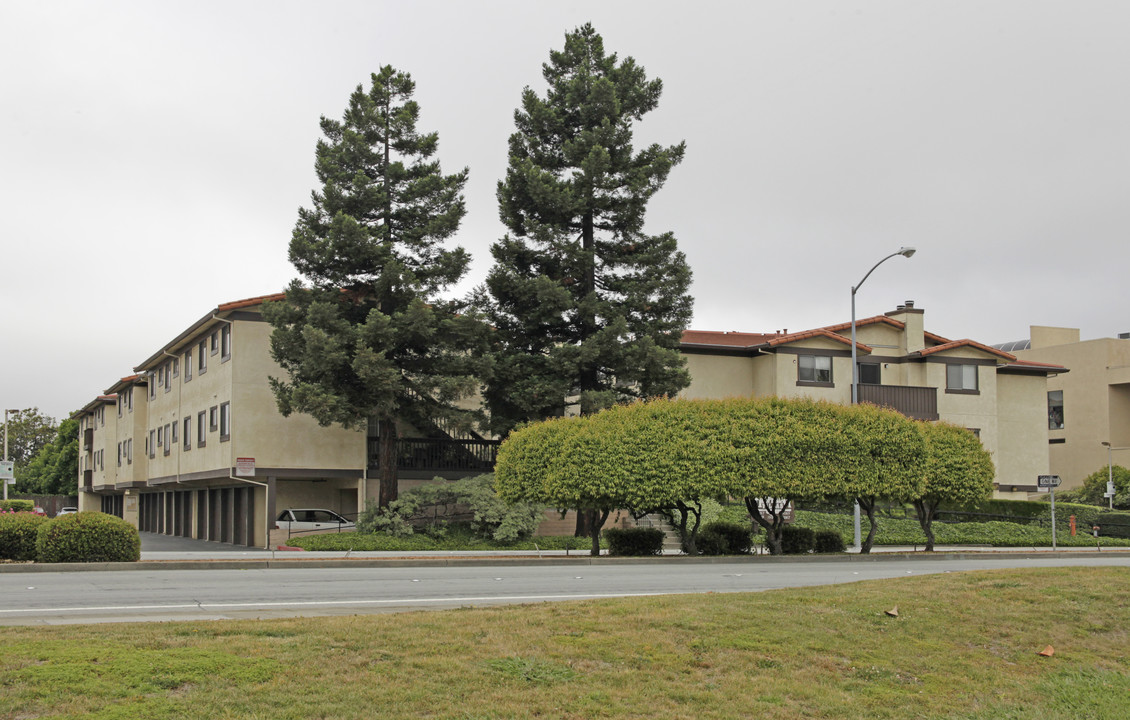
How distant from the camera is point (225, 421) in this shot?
1459 inches

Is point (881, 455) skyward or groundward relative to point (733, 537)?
skyward

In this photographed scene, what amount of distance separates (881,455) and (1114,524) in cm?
2327

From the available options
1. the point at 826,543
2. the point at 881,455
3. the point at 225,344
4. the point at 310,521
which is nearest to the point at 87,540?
the point at 310,521

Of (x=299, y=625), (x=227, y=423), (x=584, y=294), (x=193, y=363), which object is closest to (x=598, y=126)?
(x=584, y=294)

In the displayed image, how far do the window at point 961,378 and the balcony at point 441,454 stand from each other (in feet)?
74.1

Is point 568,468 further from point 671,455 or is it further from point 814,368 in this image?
point 814,368

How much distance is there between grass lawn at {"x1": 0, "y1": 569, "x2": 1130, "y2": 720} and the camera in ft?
23.4

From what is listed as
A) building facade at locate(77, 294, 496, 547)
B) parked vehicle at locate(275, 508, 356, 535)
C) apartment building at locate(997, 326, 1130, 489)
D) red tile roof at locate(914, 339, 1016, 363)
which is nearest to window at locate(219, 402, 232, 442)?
building facade at locate(77, 294, 496, 547)

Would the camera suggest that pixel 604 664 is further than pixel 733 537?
No

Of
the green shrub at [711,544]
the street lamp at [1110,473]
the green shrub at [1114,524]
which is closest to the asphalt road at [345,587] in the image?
the green shrub at [711,544]

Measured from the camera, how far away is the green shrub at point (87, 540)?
832 inches

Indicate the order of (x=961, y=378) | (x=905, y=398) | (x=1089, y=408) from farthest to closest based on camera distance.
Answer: (x=1089, y=408) < (x=961, y=378) < (x=905, y=398)

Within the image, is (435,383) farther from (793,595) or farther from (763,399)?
(793,595)

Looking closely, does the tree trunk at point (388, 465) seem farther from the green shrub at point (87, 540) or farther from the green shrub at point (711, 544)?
the green shrub at point (87, 540)
